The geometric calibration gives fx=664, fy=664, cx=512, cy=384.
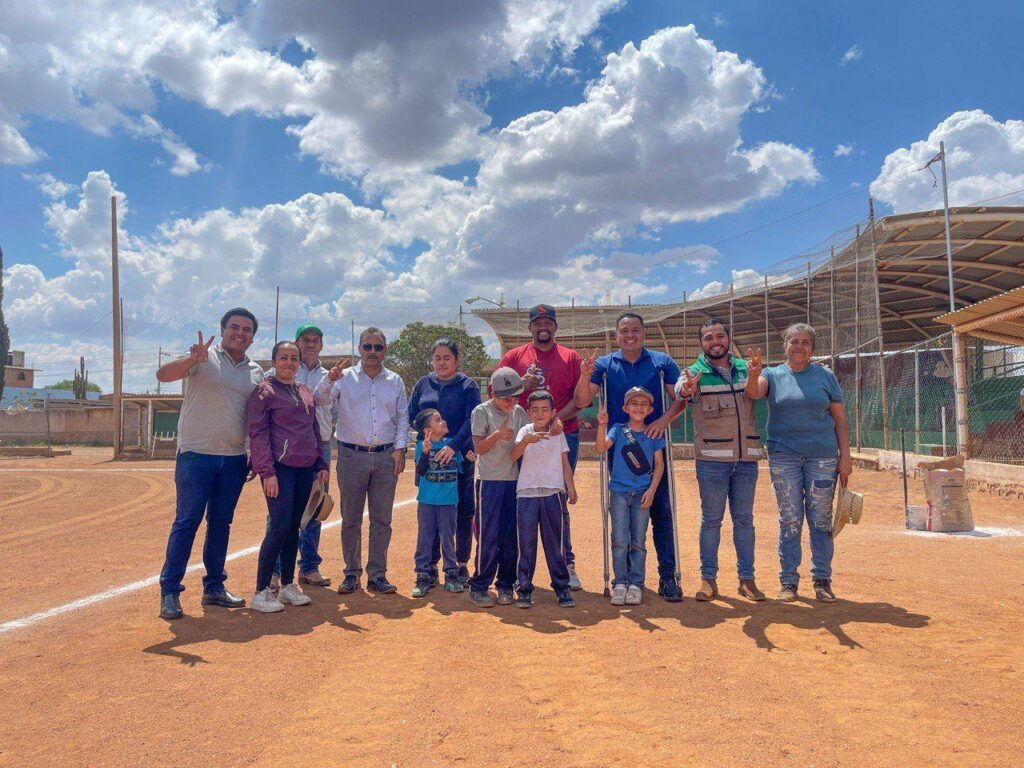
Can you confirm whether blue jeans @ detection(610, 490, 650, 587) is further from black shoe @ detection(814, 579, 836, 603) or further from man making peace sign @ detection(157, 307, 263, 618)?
man making peace sign @ detection(157, 307, 263, 618)

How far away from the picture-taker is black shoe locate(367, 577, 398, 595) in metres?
4.94

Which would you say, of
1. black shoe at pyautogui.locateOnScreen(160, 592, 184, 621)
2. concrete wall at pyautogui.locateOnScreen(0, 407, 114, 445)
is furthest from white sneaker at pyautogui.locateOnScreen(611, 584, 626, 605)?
concrete wall at pyautogui.locateOnScreen(0, 407, 114, 445)

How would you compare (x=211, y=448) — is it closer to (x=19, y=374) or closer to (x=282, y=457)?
(x=282, y=457)

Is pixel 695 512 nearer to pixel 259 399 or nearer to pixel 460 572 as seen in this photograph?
pixel 460 572

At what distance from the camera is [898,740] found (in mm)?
2592

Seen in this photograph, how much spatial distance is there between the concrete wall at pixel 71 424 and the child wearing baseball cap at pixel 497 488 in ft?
116

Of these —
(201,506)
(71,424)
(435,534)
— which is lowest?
(435,534)

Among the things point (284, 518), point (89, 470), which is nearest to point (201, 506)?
point (284, 518)

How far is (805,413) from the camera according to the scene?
468 centimetres

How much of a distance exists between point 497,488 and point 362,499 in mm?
1139

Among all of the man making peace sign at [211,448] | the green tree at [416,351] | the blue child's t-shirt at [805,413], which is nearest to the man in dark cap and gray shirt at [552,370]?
the blue child's t-shirt at [805,413]

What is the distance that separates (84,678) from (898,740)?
3.70 m

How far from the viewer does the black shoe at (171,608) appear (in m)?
4.28

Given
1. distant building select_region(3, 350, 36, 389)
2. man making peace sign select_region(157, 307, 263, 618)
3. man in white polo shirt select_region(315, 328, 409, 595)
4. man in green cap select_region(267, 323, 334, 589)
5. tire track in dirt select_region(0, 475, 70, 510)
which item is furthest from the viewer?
distant building select_region(3, 350, 36, 389)
